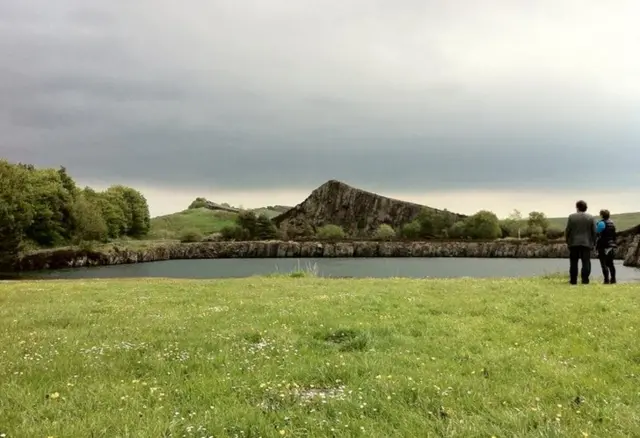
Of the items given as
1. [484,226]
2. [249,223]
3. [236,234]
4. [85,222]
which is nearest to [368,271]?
[85,222]

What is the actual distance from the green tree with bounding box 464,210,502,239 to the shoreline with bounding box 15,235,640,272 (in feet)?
68.8

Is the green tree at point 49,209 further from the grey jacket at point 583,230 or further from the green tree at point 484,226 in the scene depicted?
the green tree at point 484,226

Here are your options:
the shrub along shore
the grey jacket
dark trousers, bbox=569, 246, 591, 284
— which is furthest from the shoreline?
the grey jacket

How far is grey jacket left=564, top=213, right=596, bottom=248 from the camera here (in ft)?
66.6

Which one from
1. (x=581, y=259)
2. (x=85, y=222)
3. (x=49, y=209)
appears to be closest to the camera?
(x=581, y=259)

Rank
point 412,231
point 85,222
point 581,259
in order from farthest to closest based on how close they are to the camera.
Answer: point 412,231 < point 85,222 < point 581,259

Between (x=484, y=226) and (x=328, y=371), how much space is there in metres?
156

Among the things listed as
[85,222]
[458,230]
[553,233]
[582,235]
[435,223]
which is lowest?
Result: [582,235]

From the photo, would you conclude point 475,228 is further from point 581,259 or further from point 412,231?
point 581,259

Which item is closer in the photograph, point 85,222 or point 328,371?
point 328,371

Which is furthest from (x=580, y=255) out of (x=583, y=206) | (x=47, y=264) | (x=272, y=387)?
(x=47, y=264)

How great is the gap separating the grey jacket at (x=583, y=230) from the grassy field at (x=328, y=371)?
6.17 meters

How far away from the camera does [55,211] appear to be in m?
116

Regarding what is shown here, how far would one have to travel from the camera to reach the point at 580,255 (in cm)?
2058
